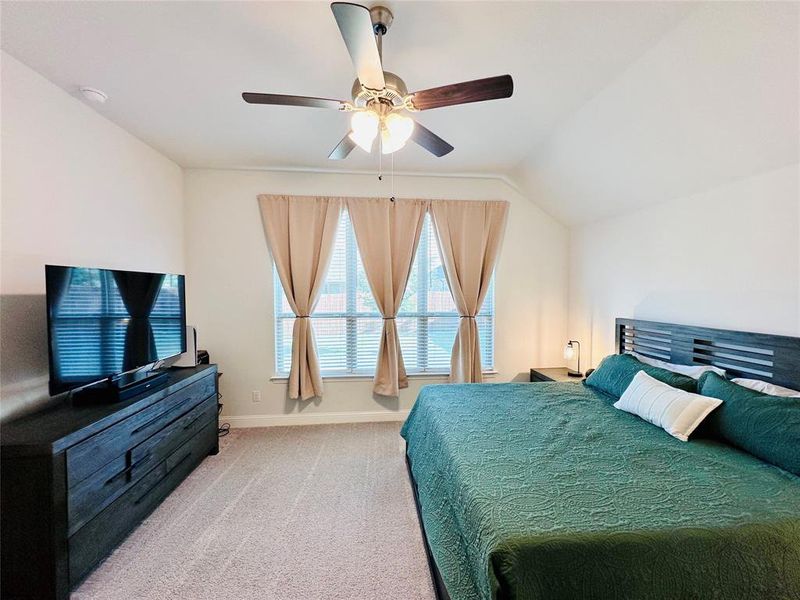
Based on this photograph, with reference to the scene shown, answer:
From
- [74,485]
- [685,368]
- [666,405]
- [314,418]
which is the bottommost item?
[314,418]

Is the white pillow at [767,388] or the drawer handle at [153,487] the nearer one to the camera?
the white pillow at [767,388]

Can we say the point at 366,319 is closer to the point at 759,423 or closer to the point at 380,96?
the point at 380,96

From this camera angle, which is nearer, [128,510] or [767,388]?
[767,388]

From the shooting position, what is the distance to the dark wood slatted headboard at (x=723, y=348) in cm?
190

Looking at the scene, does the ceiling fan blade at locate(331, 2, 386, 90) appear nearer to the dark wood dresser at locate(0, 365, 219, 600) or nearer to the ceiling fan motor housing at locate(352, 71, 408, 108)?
the ceiling fan motor housing at locate(352, 71, 408, 108)

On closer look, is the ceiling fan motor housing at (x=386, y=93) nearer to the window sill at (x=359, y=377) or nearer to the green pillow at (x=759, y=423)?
the green pillow at (x=759, y=423)

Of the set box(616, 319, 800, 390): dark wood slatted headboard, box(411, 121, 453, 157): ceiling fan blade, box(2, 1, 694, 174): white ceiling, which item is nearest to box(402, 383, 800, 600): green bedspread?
box(616, 319, 800, 390): dark wood slatted headboard

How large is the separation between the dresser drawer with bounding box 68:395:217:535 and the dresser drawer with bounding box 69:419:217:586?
0.15 ft

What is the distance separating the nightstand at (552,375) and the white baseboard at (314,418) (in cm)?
149

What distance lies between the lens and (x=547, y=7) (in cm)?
153

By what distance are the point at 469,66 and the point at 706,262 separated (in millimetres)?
2154

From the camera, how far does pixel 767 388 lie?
1.87 meters

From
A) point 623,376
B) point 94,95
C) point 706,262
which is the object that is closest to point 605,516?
point 623,376

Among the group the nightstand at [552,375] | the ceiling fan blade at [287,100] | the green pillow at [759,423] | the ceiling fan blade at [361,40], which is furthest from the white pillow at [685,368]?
the ceiling fan blade at [287,100]
